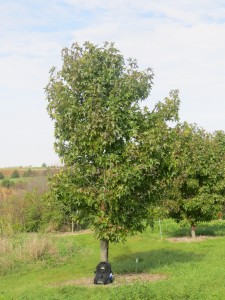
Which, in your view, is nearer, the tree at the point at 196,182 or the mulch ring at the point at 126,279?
the mulch ring at the point at 126,279

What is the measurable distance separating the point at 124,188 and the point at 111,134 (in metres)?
1.63

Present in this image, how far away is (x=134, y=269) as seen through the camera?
56.4ft

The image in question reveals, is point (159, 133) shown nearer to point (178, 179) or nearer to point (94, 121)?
point (94, 121)

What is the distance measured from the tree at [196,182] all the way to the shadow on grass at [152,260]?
12.3 feet

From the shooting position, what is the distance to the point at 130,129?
14.5 meters

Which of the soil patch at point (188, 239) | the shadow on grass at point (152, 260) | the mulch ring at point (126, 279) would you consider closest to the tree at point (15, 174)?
the soil patch at point (188, 239)

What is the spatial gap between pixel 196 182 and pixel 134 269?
359 inches

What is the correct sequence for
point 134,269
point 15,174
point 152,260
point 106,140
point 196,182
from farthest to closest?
point 15,174 → point 196,182 → point 152,260 → point 134,269 → point 106,140

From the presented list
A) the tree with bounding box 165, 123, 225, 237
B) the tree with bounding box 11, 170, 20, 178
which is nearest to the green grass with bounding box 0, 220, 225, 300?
the tree with bounding box 165, 123, 225, 237

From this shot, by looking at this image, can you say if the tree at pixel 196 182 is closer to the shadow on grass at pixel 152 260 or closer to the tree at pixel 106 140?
the shadow on grass at pixel 152 260

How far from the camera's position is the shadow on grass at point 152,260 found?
17.4 metres

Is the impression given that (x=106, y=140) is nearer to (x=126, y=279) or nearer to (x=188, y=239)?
(x=126, y=279)

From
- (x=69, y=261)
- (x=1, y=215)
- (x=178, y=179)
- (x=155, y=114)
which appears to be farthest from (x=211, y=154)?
(x=1, y=215)

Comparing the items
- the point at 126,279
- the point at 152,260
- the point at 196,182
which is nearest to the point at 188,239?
the point at 196,182
